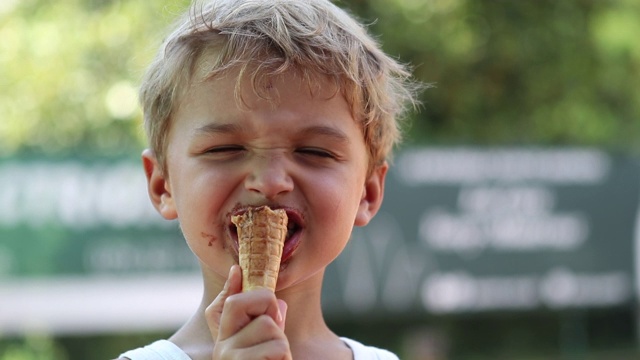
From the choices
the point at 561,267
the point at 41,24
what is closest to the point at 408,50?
the point at 561,267

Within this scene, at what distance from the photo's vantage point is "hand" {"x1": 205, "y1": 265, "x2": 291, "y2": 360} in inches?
66.3

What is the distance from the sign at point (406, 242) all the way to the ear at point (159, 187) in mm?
5241

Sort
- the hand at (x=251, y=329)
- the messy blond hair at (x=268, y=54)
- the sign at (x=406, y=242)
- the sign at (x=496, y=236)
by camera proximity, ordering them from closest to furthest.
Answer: the hand at (x=251, y=329)
the messy blond hair at (x=268, y=54)
the sign at (x=406, y=242)
the sign at (x=496, y=236)

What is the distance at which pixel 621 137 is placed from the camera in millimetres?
10820

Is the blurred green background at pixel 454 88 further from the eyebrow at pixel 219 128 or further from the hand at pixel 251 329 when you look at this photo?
the hand at pixel 251 329

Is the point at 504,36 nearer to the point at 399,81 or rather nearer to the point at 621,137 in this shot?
the point at 621,137

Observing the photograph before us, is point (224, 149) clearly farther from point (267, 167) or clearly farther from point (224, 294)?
point (224, 294)

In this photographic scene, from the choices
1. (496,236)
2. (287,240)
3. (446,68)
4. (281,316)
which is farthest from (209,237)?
(446,68)

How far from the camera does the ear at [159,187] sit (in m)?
2.19

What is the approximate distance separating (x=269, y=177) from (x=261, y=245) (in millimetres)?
156

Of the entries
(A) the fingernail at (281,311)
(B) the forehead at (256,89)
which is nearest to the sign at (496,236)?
(B) the forehead at (256,89)

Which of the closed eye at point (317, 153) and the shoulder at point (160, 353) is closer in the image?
the closed eye at point (317, 153)

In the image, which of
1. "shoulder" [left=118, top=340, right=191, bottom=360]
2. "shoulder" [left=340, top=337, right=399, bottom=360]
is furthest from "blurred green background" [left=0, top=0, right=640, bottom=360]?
"shoulder" [left=118, top=340, right=191, bottom=360]

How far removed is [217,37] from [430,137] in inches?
312
